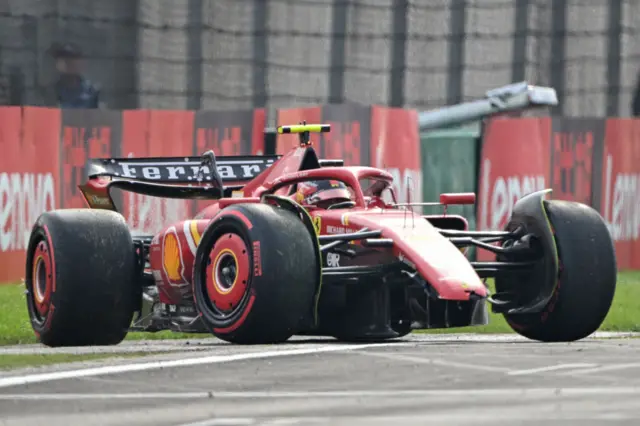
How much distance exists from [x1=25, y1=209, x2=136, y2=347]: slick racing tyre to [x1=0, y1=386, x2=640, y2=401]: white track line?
3781 millimetres

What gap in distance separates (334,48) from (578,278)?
67.9 feet

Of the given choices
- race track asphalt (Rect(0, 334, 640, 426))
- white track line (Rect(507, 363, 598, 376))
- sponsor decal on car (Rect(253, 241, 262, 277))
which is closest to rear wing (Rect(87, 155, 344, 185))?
sponsor decal on car (Rect(253, 241, 262, 277))

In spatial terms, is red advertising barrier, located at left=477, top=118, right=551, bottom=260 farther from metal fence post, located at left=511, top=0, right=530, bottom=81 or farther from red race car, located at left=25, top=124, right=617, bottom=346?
red race car, located at left=25, top=124, right=617, bottom=346

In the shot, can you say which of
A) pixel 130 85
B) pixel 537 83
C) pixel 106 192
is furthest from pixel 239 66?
pixel 106 192

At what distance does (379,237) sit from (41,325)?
2.63m

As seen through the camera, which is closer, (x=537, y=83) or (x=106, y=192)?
(x=106, y=192)

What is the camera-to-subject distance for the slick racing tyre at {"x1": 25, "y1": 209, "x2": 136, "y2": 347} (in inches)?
482

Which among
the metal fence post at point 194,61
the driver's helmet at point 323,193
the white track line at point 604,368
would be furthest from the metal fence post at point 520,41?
the white track line at point 604,368

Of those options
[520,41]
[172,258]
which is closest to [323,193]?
[172,258]

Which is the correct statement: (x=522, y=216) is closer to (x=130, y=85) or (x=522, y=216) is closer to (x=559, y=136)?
(x=559, y=136)

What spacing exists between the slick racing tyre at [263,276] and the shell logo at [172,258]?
1.04 meters

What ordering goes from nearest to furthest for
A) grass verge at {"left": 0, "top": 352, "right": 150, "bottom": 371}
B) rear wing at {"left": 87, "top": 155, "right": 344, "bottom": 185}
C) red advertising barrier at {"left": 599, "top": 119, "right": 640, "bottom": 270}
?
grass verge at {"left": 0, "top": 352, "right": 150, "bottom": 371}
rear wing at {"left": 87, "top": 155, "right": 344, "bottom": 185}
red advertising barrier at {"left": 599, "top": 119, "right": 640, "bottom": 270}

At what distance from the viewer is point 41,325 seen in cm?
1268

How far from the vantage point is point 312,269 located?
11.2m
